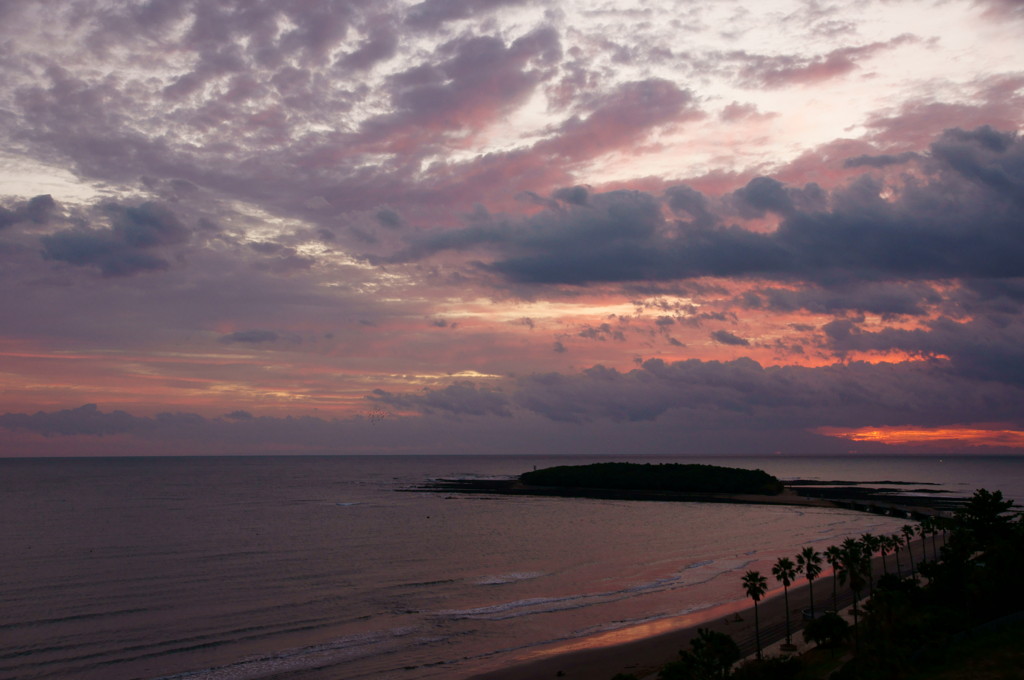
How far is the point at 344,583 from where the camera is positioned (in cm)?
6962

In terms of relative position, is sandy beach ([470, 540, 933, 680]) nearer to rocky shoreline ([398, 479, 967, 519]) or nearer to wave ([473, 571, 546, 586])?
→ wave ([473, 571, 546, 586])

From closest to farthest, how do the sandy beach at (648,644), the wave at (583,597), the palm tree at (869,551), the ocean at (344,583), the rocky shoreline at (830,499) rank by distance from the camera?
the sandy beach at (648,644) < the ocean at (344,583) < the palm tree at (869,551) < the wave at (583,597) < the rocky shoreline at (830,499)

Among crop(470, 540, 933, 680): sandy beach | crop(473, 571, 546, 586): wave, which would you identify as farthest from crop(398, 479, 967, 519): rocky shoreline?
crop(473, 571, 546, 586): wave

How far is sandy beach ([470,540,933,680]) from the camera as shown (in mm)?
44250

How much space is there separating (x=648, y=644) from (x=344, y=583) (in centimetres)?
3252

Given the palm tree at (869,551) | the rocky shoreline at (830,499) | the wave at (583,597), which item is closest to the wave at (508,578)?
the wave at (583,597)

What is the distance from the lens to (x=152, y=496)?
559 ft

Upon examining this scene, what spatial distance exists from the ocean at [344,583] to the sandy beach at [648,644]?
1683 millimetres

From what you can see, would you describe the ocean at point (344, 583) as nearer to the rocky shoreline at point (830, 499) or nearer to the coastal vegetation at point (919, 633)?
the coastal vegetation at point (919, 633)

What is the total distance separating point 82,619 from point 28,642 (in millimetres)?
6151

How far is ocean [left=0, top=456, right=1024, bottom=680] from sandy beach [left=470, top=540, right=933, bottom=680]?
168 centimetres

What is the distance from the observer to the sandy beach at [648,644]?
145 feet

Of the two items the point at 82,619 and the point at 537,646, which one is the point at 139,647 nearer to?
the point at 82,619

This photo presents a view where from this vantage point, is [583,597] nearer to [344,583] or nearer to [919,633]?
[344,583]
